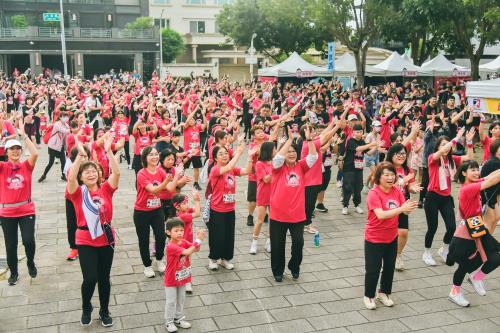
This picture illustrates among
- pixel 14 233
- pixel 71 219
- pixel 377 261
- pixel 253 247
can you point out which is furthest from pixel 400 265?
pixel 14 233

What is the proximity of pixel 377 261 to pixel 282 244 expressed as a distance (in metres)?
1.26

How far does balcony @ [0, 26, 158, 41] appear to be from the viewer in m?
45.8

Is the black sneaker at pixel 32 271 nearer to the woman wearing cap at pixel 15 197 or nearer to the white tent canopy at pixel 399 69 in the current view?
the woman wearing cap at pixel 15 197

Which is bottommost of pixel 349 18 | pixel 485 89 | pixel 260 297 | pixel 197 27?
pixel 260 297

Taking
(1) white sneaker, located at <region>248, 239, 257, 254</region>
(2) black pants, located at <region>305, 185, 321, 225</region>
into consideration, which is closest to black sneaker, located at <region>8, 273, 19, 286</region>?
(1) white sneaker, located at <region>248, 239, 257, 254</region>

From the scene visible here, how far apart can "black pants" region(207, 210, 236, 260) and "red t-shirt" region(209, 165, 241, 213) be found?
0.26 feet

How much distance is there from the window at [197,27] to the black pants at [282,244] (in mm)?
56904

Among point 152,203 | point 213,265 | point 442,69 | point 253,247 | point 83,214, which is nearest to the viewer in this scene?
point 83,214

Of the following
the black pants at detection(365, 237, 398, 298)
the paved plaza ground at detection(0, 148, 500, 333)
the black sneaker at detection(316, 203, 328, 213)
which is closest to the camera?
the paved plaza ground at detection(0, 148, 500, 333)

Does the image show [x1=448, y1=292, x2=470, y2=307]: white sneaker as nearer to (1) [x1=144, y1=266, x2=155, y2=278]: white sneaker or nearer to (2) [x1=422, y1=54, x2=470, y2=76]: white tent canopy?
(1) [x1=144, y1=266, x2=155, y2=278]: white sneaker

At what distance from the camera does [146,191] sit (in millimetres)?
6555

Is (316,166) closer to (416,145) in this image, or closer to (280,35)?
(416,145)

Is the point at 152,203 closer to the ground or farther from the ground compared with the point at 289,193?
closer to the ground

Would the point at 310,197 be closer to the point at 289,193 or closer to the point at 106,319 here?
the point at 289,193
